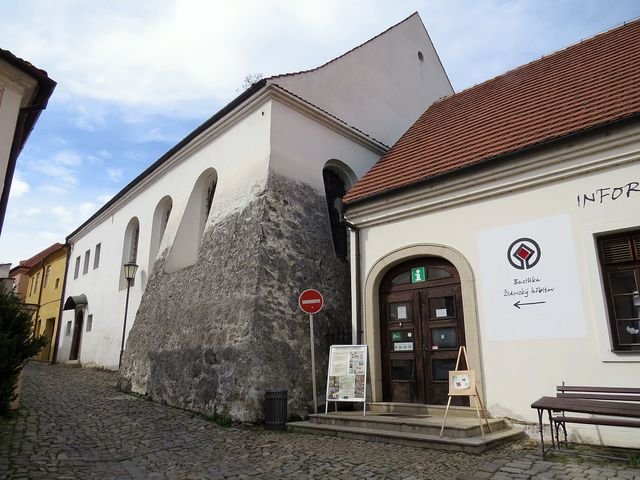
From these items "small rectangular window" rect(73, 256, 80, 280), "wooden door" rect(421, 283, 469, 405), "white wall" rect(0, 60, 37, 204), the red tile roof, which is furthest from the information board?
"small rectangular window" rect(73, 256, 80, 280)

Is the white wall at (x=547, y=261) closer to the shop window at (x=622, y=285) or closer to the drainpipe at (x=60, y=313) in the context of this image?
the shop window at (x=622, y=285)

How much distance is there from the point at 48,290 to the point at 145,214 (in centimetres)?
1562

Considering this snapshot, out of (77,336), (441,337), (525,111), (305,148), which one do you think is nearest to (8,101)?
(305,148)

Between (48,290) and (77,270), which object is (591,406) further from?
(48,290)

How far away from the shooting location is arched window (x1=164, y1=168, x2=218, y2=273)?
43.8 feet

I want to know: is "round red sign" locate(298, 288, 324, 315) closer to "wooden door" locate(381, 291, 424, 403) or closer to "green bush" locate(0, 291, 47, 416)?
"wooden door" locate(381, 291, 424, 403)

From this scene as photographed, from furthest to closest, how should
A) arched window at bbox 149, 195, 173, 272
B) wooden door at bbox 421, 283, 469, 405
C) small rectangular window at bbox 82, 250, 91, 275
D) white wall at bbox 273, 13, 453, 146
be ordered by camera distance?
small rectangular window at bbox 82, 250, 91, 275 < arched window at bbox 149, 195, 173, 272 < white wall at bbox 273, 13, 453, 146 < wooden door at bbox 421, 283, 469, 405

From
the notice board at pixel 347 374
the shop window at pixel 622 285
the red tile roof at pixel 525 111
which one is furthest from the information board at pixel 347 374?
the shop window at pixel 622 285

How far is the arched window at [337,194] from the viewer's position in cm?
1193

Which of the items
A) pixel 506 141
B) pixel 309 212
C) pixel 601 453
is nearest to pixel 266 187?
pixel 309 212

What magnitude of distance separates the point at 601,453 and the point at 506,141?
5084 millimetres

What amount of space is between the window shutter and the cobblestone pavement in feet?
9.14

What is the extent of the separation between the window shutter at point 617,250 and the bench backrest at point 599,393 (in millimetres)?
1819

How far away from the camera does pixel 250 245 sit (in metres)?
9.78
